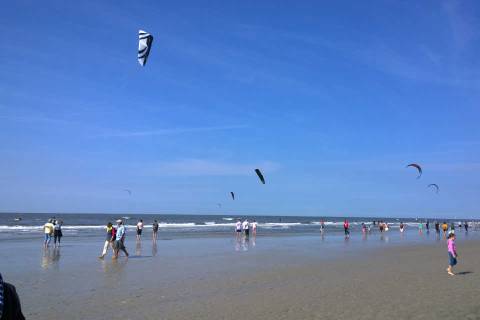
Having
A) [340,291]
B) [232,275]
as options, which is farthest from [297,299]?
[232,275]

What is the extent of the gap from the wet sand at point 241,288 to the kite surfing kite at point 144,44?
221 inches

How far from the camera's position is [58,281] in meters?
11.8

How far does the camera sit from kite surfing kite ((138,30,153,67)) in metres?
10.6

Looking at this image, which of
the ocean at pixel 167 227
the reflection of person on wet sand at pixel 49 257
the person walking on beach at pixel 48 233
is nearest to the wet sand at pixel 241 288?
the reflection of person on wet sand at pixel 49 257

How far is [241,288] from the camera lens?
1083 cm

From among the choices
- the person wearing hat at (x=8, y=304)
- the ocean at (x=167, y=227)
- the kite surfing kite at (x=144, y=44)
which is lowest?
the ocean at (x=167, y=227)

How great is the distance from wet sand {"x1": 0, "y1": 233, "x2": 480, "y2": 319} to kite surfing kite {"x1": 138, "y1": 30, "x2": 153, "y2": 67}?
5.62 metres

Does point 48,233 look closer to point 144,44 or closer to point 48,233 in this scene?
point 48,233

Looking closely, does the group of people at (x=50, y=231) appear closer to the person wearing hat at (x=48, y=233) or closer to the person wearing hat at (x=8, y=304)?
the person wearing hat at (x=48, y=233)

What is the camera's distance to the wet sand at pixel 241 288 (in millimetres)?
8211

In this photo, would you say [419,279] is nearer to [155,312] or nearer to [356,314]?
[356,314]

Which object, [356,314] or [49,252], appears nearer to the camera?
[356,314]

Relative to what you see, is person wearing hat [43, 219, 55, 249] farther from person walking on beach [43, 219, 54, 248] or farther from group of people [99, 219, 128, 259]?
group of people [99, 219, 128, 259]

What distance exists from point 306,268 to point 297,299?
5.58 meters
